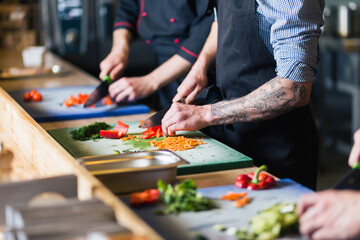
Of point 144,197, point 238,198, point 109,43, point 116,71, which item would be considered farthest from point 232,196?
point 109,43

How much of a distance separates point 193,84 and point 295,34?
25.9 inches

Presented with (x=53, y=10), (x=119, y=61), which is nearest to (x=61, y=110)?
(x=119, y=61)

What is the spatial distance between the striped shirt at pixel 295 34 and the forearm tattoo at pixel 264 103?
47mm

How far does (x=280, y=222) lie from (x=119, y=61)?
1914mm

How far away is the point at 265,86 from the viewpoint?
1.90 metres

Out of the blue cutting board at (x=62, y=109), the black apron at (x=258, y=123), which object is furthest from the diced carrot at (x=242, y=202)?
the blue cutting board at (x=62, y=109)

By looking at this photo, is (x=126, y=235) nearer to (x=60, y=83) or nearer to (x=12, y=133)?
(x=12, y=133)

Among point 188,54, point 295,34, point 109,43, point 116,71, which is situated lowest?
point 109,43

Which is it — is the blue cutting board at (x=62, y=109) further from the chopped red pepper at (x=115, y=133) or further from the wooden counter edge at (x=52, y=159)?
the chopped red pepper at (x=115, y=133)

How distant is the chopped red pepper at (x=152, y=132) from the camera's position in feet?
6.40

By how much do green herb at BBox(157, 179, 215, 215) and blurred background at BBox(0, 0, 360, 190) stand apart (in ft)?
10.1

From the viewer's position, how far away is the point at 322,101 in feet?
15.7

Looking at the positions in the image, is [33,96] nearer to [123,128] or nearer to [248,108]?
[123,128]

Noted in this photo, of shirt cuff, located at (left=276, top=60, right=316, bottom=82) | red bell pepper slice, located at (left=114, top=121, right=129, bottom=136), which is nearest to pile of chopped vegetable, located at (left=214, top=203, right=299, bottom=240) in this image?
shirt cuff, located at (left=276, top=60, right=316, bottom=82)
